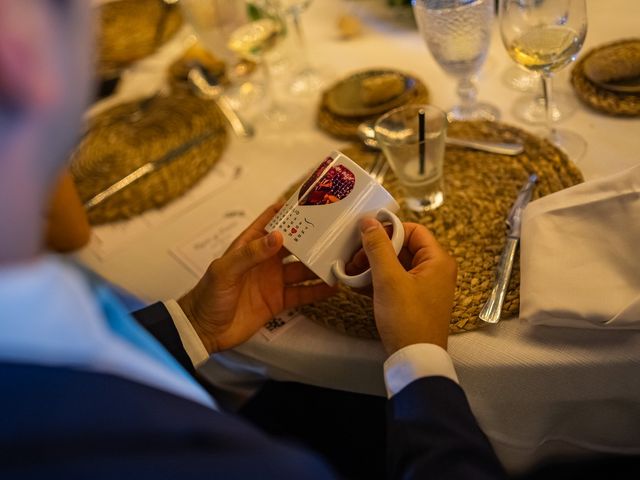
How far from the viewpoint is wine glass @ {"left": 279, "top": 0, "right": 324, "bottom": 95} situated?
1150 mm

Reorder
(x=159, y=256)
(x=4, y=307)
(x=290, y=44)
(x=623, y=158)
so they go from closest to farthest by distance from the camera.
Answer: (x=4, y=307) < (x=623, y=158) < (x=159, y=256) < (x=290, y=44)

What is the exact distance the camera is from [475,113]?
0.97 meters

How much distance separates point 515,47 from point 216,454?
0.69 metres

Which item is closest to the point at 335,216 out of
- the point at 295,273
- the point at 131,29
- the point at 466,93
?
the point at 295,273

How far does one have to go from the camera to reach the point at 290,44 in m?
1.33

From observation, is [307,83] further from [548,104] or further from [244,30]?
[548,104]

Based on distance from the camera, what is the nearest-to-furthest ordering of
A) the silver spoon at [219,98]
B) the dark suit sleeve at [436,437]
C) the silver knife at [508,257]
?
the dark suit sleeve at [436,437]
the silver knife at [508,257]
the silver spoon at [219,98]

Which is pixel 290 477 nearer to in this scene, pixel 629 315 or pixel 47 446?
pixel 47 446

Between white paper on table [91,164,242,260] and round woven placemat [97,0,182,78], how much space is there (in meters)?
0.55

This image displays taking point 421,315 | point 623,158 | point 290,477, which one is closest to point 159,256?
point 421,315

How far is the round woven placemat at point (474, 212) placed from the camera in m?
0.67

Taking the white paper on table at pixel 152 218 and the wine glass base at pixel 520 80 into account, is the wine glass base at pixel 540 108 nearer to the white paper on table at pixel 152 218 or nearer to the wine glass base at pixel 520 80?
the wine glass base at pixel 520 80


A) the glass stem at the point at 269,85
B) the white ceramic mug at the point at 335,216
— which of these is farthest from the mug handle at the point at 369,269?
the glass stem at the point at 269,85

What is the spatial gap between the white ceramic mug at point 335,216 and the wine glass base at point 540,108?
15.4 inches
